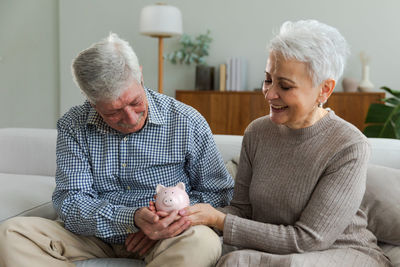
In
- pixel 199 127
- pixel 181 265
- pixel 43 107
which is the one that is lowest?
pixel 43 107

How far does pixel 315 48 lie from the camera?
52.5 inches

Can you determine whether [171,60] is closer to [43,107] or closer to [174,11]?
[174,11]

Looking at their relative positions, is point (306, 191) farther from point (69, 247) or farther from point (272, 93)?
point (69, 247)

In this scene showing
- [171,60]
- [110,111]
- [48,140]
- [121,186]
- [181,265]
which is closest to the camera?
[181,265]

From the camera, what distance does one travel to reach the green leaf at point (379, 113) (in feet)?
11.0

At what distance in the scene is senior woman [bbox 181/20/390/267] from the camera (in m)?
1.32

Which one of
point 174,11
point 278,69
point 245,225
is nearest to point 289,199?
point 245,225

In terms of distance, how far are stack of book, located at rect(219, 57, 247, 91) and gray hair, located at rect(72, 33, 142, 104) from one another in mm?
3006

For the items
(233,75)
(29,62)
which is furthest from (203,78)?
(29,62)

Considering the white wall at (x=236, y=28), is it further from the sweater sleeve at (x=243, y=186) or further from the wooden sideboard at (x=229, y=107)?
the sweater sleeve at (x=243, y=186)

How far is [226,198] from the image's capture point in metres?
1.76

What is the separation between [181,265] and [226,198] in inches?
18.4

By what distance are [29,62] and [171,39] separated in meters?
1.85

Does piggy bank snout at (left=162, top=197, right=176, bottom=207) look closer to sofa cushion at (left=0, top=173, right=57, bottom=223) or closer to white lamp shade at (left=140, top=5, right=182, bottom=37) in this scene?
sofa cushion at (left=0, top=173, right=57, bottom=223)
